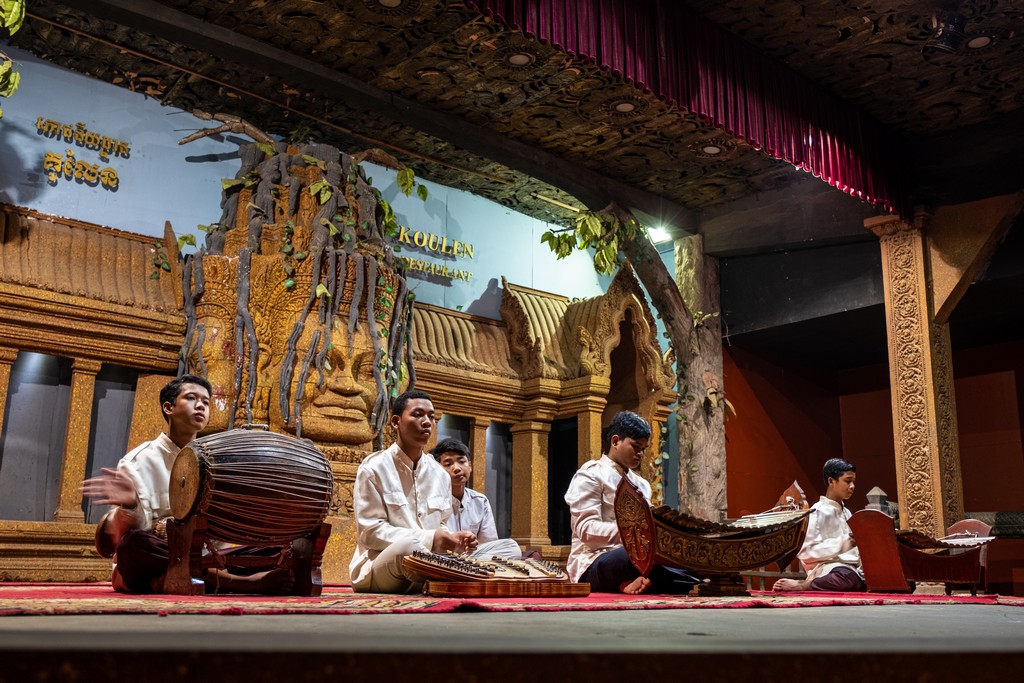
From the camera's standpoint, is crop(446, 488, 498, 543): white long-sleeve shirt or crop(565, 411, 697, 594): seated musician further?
crop(446, 488, 498, 543): white long-sleeve shirt

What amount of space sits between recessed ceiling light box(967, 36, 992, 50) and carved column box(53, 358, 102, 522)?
261 inches

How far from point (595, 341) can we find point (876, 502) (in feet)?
9.54

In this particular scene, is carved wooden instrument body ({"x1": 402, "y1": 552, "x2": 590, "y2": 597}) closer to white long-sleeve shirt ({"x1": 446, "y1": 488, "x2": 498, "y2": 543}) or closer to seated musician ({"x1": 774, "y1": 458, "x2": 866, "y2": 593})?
white long-sleeve shirt ({"x1": 446, "y1": 488, "x2": 498, "y2": 543})

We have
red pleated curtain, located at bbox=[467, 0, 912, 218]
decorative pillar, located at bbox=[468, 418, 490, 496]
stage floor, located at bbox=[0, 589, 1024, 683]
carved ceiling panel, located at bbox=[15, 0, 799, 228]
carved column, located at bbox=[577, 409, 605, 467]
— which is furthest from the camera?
carved column, located at bbox=[577, 409, 605, 467]

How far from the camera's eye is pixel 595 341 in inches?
342

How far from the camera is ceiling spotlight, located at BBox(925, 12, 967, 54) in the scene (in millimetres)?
6324

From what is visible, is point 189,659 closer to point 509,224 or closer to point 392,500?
point 392,500

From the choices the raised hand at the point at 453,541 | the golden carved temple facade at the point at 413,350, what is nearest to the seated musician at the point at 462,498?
the golden carved temple facade at the point at 413,350

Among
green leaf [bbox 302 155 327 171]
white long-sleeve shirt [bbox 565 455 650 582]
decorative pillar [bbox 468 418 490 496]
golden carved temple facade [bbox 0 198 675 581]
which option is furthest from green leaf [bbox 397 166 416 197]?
white long-sleeve shirt [bbox 565 455 650 582]

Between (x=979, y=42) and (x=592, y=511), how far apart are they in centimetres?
449

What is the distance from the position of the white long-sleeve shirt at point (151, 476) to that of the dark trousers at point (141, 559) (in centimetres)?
18

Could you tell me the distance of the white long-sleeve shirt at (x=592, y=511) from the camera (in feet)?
16.6

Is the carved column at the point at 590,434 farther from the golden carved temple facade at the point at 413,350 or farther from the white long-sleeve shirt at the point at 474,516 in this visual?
the white long-sleeve shirt at the point at 474,516

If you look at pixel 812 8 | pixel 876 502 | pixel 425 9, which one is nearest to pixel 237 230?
pixel 425 9
